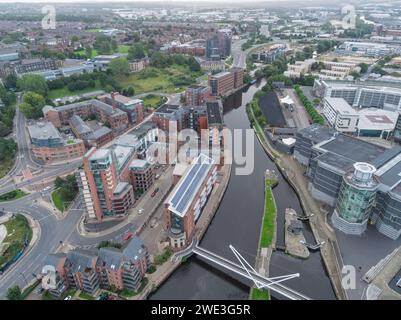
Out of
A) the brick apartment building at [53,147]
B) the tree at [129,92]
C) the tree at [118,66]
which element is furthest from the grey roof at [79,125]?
the tree at [118,66]

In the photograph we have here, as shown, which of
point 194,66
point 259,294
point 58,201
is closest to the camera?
point 259,294

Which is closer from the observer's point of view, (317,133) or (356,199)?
(356,199)

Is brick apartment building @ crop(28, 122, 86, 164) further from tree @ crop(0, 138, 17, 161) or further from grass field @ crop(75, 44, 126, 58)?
grass field @ crop(75, 44, 126, 58)

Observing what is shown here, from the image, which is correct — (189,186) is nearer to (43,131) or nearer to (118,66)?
(43,131)

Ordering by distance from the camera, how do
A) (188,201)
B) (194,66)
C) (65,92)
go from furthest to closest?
(194,66)
(65,92)
(188,201)

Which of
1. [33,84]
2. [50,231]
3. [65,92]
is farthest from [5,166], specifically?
[65,92]

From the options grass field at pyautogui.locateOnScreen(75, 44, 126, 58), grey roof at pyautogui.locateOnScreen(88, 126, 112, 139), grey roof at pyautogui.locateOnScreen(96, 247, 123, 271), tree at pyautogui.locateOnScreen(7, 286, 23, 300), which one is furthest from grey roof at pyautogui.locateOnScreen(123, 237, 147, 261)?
grass field at pyautogui.locateOnScreen(75, 44, 126, 58)
